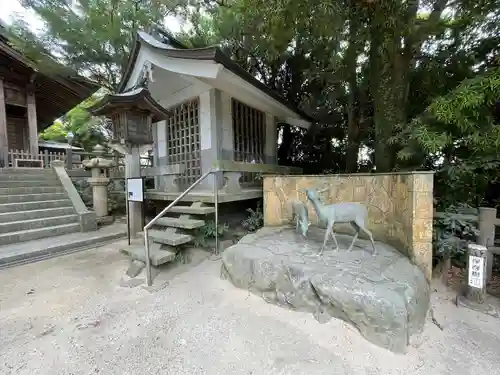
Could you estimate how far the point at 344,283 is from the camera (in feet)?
7.80

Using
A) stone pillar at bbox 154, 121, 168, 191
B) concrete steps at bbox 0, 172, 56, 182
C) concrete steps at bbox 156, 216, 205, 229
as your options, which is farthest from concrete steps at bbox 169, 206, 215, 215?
concrete steps at bbox 0, 172, 56, 182

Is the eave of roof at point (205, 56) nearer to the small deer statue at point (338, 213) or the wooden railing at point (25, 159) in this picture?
the small deer statue at point (338, 213)

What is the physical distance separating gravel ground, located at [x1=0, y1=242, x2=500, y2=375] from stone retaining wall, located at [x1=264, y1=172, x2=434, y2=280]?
775 millimetres

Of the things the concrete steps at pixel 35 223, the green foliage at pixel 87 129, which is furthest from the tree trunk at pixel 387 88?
the green foliage at pixel 87 129

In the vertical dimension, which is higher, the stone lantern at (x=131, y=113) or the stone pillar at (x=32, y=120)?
the stone pillar at (x=32, y=120)

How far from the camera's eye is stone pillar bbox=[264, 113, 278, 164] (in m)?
7.56

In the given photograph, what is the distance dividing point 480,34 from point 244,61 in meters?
6.60

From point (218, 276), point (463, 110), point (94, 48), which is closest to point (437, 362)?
point (218, 276)

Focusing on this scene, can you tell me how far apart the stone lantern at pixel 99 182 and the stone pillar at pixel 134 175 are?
2138 millimetres

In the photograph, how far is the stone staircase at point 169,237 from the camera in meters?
3.54

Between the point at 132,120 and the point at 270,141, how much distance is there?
4284mm

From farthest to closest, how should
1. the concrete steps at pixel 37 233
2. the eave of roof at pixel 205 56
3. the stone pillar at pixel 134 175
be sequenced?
the stone pillar at pixel 134 175 → the concrete steps at pixel 37 233 → the eave of roof at pixel 205 56

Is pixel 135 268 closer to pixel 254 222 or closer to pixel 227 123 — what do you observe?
pixel 254 222

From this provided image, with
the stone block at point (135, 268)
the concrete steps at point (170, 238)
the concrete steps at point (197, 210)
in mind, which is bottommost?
the stone block at point (135, 268)
